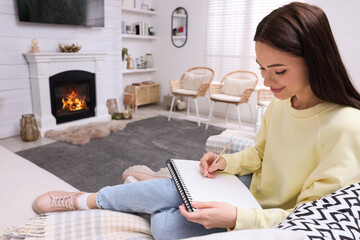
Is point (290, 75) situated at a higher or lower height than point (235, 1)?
lower

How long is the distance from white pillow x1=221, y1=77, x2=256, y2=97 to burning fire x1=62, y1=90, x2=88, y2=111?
2153 mm

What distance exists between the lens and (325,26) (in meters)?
0.79

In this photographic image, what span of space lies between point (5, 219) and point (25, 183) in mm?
276

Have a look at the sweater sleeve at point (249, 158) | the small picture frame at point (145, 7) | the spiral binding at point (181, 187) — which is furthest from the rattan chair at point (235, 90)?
the spiral binding at point (181, 187)

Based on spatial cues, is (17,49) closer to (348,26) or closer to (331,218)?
(331,218)

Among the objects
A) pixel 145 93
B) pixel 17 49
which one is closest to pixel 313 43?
pixel 17 49

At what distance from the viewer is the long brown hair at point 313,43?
77cm

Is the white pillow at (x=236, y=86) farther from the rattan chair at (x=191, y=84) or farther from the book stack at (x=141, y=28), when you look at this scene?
the book stack at (x=141, y=28)

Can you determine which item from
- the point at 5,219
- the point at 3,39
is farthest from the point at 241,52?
the point at 5,219

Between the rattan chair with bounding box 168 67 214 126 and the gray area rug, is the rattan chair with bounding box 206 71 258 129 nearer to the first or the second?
the rattan chair with bounding box 168 67 214 126

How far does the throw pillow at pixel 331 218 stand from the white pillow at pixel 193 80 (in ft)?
12.9

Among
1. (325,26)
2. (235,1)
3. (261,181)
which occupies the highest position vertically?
(235,1)

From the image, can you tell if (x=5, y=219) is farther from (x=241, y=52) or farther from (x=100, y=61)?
(x=241, y=52)

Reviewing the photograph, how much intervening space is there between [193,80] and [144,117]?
1018 mm
